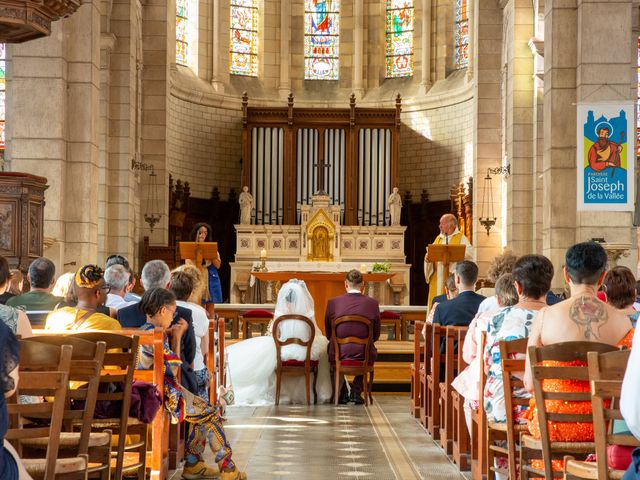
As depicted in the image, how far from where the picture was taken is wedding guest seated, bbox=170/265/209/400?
763 cm

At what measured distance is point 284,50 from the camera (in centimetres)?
2531

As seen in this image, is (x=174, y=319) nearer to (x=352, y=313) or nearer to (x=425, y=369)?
(x=425, y=369)

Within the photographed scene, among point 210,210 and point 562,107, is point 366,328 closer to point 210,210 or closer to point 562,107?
point 562,107

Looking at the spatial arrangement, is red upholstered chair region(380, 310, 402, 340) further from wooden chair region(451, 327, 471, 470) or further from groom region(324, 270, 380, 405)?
wooden chair region(451, 327, 471, 470)

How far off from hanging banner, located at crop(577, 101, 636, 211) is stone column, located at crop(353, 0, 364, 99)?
528 inches

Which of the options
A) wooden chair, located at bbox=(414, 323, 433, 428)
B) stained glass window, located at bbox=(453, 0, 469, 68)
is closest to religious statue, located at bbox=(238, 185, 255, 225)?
stained glass window, located at bbox=(453, 0, 469, 68)

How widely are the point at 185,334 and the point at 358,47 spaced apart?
1882 centimetres

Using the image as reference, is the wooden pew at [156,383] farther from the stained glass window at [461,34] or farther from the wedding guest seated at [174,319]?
the stained glass window at [461,34]

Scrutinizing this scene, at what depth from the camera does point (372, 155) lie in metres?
23.5

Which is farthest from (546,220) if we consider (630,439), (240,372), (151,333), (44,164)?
(630,439)

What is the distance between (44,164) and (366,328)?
16.0 feet

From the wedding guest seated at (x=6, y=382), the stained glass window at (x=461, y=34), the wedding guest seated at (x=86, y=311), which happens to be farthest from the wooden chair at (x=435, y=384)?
the stained glass window at (x=461, y=34)

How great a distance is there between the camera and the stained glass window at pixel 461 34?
942 inches

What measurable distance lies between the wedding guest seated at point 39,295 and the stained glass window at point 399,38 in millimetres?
17547
